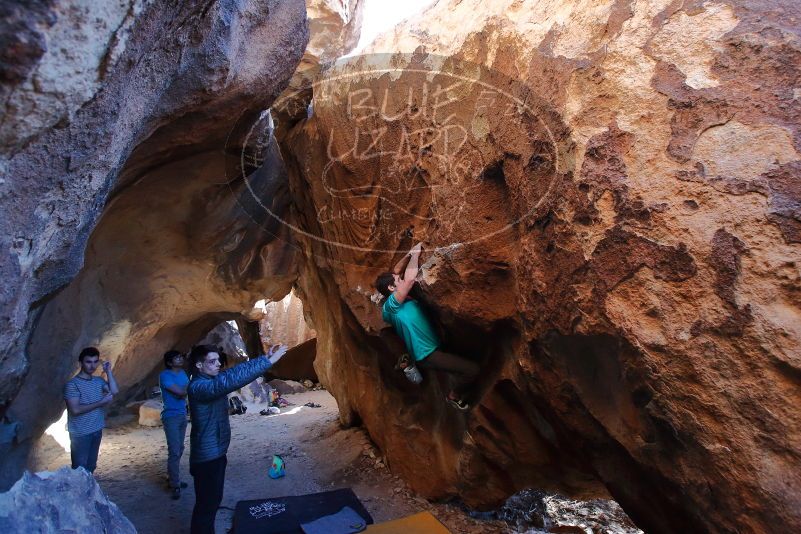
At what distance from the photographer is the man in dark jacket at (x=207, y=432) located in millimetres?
2764

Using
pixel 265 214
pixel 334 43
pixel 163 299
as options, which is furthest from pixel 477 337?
pixel 334 43

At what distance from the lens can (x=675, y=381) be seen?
191cm

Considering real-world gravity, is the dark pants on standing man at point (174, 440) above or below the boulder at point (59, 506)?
below

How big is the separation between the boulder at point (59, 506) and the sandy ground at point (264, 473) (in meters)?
1.68

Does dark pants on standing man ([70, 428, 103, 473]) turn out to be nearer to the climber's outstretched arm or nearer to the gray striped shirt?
the gray striped shirt

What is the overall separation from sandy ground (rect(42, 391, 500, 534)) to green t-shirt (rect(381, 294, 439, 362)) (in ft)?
4.27

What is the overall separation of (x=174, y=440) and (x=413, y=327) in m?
2.17

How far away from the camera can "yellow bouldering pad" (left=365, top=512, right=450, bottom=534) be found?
337 centimetres

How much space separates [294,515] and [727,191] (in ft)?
10.6

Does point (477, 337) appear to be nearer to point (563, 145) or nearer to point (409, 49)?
point (563, 145)

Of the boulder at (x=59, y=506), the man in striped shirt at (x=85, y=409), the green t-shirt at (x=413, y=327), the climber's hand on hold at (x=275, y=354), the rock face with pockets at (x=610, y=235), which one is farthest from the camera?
the man in striped shirt at (x=85, y=409)

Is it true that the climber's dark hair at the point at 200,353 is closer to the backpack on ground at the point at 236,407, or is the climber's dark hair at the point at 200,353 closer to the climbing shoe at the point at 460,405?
the climbing shoe at the point at 460,405

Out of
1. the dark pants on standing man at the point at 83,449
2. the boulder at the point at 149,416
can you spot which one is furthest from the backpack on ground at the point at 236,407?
the dark pants on standing man at the point at 83,449

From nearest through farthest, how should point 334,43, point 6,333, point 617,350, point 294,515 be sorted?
point 6,333
point 617,350
point 294,515
point 334,43
